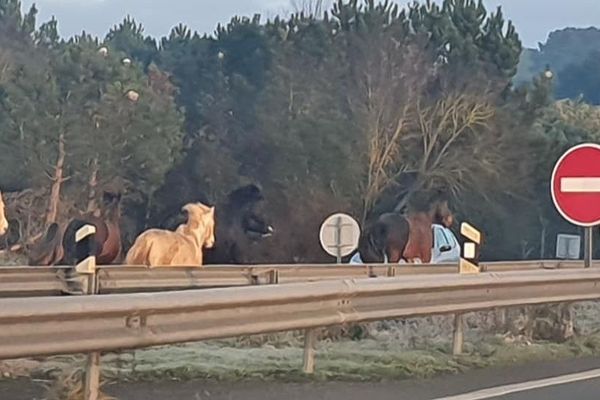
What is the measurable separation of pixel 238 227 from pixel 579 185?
88.8 ft

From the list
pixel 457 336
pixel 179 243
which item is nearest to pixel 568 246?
pixel 179 243

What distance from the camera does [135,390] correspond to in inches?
344

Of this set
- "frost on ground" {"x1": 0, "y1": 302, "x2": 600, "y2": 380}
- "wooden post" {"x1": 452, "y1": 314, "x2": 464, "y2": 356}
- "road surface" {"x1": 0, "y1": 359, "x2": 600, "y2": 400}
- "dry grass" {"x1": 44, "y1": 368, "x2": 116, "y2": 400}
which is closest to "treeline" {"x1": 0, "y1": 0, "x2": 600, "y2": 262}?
"frost on ground" {"x1": 0, "y1": 302, "x2": 600, "y2": 380}

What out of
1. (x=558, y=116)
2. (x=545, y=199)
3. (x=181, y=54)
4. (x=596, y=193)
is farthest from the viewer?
(x=181, y=54)

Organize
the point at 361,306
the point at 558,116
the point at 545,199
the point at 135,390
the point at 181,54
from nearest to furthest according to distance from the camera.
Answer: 1. the point at 135,390
2. the point at 361,306
3. the point at 545,199
4. the point at 558,116
5. the point at 181,54

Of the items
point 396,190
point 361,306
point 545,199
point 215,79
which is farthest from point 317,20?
point 361,306

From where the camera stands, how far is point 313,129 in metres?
52.6

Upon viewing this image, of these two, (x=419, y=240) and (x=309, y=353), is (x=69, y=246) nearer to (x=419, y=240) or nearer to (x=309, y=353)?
(x=419, y=240)

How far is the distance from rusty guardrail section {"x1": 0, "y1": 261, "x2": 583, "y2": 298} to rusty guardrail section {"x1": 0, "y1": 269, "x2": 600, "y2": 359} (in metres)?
4.99

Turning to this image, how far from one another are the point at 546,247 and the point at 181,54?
2165cm

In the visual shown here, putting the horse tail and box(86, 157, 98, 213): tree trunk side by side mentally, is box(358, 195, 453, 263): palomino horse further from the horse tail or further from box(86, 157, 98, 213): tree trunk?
box(86, 157, 98, 213): tree trunk

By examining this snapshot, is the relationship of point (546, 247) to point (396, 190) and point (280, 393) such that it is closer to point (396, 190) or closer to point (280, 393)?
point (396, 190)

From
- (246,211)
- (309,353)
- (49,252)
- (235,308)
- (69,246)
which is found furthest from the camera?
(246,211)

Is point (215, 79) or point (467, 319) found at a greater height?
point (215, 79)
